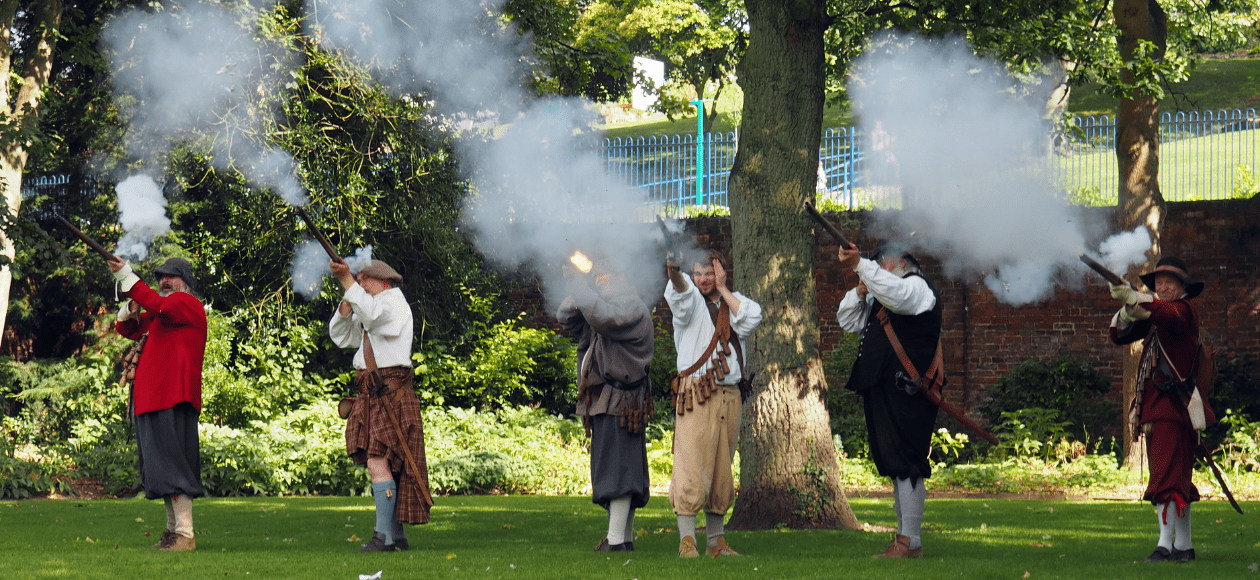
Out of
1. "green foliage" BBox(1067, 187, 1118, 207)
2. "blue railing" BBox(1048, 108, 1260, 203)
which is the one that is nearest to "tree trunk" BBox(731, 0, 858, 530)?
"blue railing" BBox(1048, 108, 1260, 203)

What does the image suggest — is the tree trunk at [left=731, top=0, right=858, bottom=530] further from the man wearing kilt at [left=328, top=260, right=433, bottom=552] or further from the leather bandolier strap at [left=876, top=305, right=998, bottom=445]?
the man wearing kilt at [left=328, top=260, right=433, bottom=552]

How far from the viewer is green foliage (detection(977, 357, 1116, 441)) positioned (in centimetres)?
1403

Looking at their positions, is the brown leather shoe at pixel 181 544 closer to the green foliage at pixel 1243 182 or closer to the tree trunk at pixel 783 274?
the tree trunk at pixel 783 274

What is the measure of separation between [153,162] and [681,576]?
1112 cm

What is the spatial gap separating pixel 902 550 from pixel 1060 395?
8.06m

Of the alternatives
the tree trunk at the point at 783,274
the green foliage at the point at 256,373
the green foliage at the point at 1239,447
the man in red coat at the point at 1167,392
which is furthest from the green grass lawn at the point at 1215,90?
the man in red coat at the point at 1167,392

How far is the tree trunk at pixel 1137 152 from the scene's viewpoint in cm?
1266

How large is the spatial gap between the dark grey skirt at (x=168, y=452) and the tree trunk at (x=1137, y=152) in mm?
9291

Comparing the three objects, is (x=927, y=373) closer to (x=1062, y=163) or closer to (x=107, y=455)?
(x=107, y=455)

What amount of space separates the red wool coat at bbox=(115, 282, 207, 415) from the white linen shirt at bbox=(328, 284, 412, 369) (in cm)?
83

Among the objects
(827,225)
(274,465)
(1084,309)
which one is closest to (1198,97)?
(1084,309)

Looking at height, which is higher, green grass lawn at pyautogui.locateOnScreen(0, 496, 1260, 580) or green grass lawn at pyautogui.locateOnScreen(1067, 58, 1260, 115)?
green grass lawn at pyautogui.locateOnScreen(1067, 58, 1260, 115)

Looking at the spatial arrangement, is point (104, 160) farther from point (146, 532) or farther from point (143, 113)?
point (146, 532)

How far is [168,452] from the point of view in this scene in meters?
7.26
